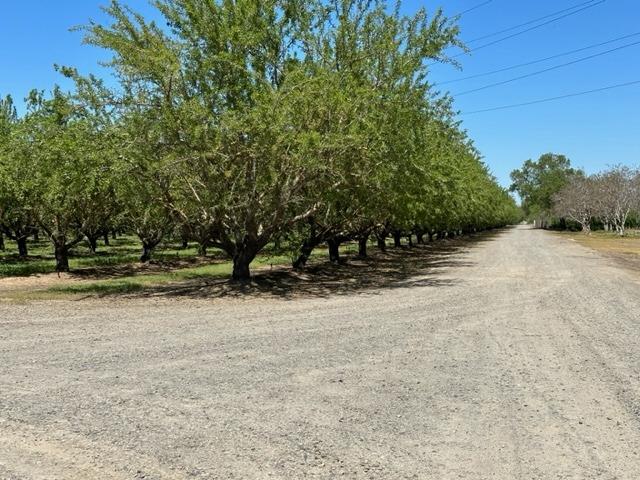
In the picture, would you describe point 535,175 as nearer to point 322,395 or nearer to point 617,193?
point 617,193

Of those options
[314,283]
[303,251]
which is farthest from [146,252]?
[314,283]

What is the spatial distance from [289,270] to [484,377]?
16.0 m

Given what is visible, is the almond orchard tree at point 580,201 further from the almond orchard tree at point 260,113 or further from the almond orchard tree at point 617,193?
the almond orchard tree at point 260,113

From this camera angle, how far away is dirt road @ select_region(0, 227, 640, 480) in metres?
4.15

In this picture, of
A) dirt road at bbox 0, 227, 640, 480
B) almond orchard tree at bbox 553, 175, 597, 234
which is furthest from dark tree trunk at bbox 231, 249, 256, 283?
almond orchard tree at bbox 553, 175, 597, 234

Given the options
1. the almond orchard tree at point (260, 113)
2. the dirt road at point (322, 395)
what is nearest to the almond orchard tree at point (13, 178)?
the almond orchard tree at point (260, 113)

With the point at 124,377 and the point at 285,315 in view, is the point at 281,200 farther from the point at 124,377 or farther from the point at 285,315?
the point at 124,377

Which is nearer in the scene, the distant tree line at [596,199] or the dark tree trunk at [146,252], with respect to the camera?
the dark tree trunk at [146,252]

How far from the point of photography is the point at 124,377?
634cm

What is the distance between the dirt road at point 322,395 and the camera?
4.15 m

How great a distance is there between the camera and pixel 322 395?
576cm

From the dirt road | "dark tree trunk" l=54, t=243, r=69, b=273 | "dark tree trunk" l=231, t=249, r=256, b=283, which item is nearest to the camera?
the dirt road

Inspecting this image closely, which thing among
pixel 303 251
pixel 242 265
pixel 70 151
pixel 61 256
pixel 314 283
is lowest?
pixel 314 283

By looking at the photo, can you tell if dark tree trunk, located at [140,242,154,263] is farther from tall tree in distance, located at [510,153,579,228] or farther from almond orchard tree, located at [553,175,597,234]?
tall tree in distance, located at [510,153,579,228]
